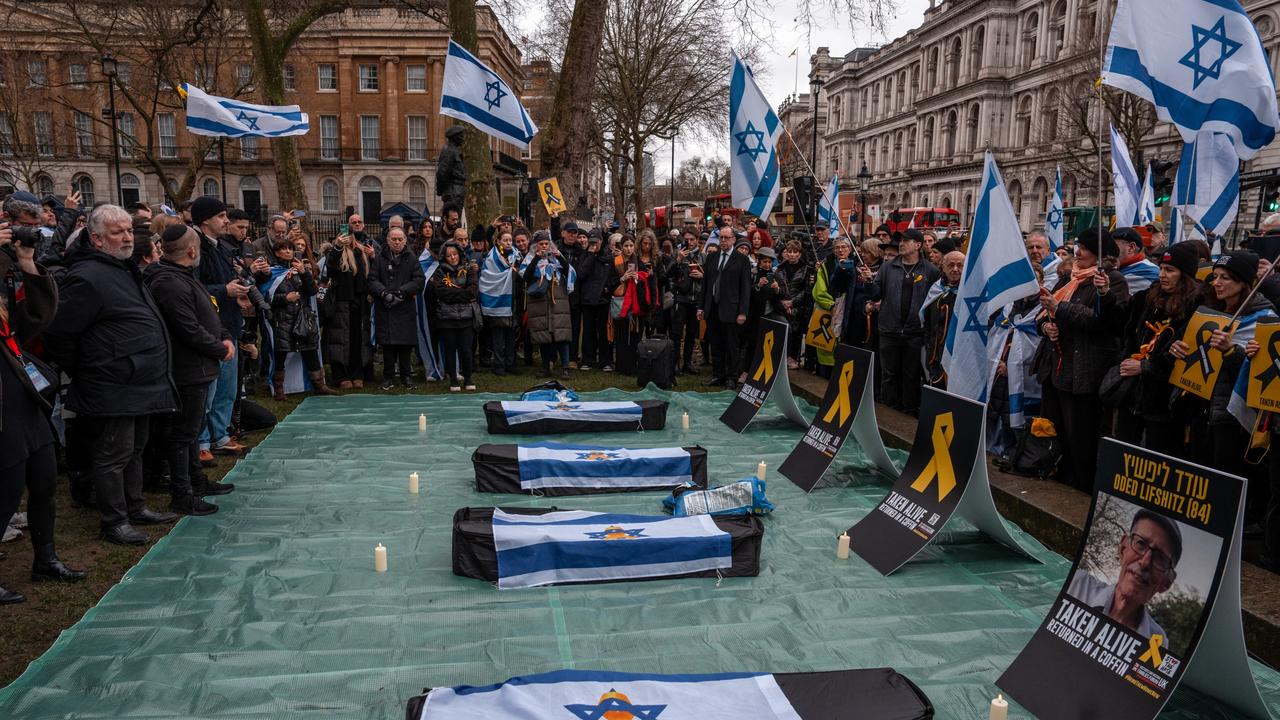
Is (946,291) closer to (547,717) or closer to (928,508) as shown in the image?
(928,508)

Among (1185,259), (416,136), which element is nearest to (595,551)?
(1185,259)

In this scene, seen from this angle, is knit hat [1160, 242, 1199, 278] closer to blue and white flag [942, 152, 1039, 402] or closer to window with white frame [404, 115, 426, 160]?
blue and white flag [942, 152, 1039, 402]

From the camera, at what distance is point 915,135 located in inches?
3164

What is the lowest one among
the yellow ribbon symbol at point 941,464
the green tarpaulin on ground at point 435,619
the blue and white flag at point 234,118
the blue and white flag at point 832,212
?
the green tarpaulin on ground at point 435,619

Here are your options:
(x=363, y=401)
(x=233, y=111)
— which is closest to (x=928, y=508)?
(x=363, y=401)

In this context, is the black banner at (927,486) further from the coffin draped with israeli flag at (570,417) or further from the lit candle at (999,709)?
the coffin draped with israeli flag at (570,417)

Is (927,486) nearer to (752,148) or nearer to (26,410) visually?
(752,148)

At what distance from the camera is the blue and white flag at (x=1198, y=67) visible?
5.24m

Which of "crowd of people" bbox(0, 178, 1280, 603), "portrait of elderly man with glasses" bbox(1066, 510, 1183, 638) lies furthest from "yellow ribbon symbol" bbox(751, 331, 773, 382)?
"portrait of elderly man with glasses" bbox(1066, 510, 1183, 638)

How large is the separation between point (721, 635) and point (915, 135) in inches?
3289

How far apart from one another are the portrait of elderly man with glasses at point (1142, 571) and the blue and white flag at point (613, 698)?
1.28 meters

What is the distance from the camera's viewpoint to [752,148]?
8297mm

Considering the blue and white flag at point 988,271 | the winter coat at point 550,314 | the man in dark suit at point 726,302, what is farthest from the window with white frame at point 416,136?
the blue and white flag at point 988,271

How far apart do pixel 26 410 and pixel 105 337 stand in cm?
82
